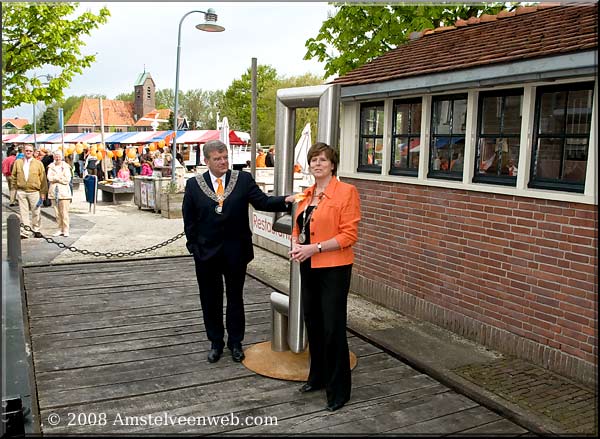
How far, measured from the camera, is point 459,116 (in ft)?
20.2

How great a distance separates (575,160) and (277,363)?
3110 millimetres

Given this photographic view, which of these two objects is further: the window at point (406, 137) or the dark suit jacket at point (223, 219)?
the window at point (406, 137)

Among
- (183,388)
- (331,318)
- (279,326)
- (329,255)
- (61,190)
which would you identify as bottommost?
(183,388)

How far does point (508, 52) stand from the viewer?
5.17 meters

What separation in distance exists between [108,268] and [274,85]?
133 ft

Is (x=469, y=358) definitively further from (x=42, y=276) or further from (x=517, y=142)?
(x=42, y=276)

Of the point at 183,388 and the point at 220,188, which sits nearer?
the point at 183,388

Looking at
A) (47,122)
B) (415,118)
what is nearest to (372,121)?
(415,118)

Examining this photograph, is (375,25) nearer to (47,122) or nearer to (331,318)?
(331,318)

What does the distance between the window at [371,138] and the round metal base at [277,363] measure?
3.04 m

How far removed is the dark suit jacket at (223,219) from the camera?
4633 millimetres

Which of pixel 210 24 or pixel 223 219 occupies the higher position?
pixel 210 24

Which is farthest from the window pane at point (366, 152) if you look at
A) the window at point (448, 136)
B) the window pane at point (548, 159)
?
the window pane at point (548, 159)

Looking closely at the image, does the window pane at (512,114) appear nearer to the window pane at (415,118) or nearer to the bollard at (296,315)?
the window pane at (415,118)
